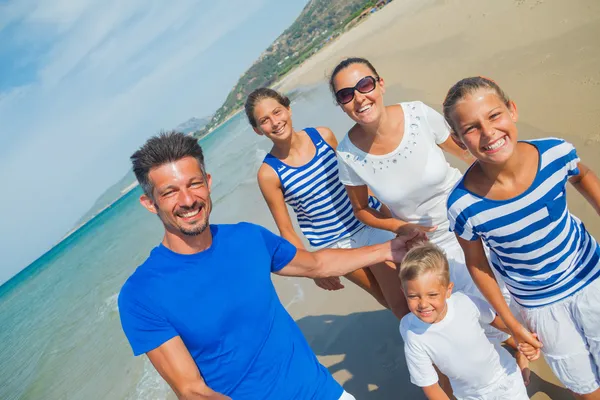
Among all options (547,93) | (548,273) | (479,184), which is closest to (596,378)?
(548,273)

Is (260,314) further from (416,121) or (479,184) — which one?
(416,121)

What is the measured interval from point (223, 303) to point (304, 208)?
162cm

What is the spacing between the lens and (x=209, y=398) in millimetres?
1930

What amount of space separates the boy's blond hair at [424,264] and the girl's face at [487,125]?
2.05ft

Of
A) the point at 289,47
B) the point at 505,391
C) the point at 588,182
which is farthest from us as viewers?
the point at 289,47

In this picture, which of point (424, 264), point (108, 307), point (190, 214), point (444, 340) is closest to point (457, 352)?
point (444, 340)

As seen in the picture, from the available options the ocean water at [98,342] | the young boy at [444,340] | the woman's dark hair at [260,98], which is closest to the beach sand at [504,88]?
the woman's dark hair at [260,98]

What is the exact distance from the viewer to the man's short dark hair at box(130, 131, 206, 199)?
212cm

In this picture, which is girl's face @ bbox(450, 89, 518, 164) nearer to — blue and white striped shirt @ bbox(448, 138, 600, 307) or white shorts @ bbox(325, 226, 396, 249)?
blue and white striped shirt @ bbox(448, 138, 600, 307)

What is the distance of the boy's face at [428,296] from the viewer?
7.88 feet

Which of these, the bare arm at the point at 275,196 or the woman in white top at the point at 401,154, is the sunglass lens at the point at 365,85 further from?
the bare arm at the point at 275,196

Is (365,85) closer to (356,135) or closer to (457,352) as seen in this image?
(356,135)

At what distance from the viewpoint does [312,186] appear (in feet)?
11.4

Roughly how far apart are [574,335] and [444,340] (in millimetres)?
655
